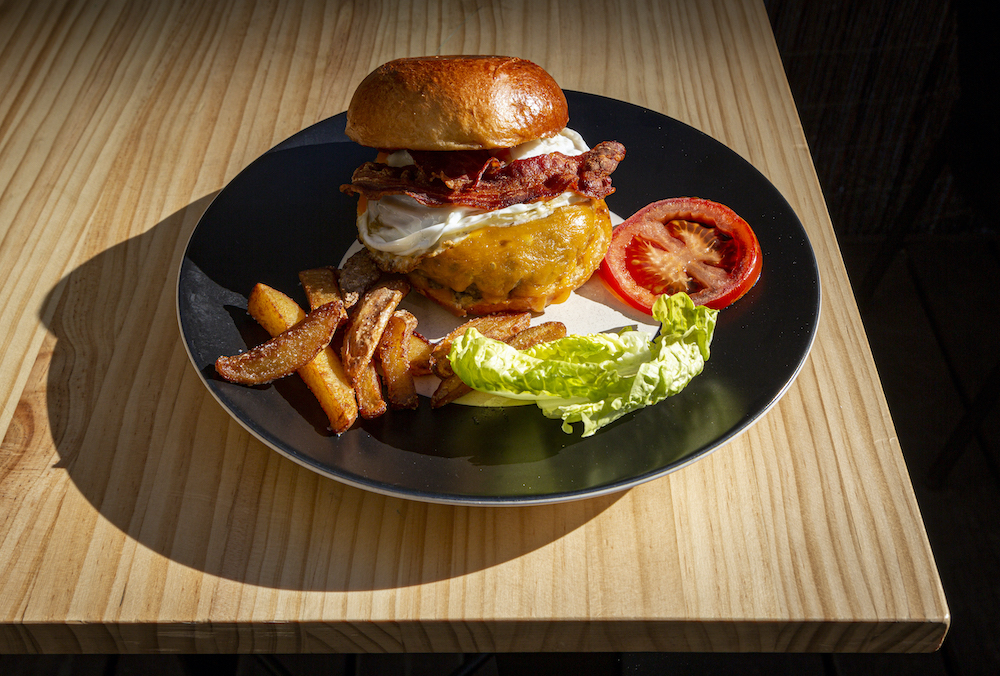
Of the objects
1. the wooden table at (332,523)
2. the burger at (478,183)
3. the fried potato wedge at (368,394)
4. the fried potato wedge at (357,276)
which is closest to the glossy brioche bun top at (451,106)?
the burger at (478,183)

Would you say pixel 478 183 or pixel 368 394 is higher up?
pixel 478 183

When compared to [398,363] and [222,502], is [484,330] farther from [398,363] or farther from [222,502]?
[222,502]

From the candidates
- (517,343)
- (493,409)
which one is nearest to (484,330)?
(517,343)

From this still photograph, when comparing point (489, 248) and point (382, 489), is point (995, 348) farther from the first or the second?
point (382, 489)

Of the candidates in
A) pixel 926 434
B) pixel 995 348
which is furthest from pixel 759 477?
pixel 995 348

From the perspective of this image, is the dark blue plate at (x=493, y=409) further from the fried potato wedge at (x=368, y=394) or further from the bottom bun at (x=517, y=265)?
the bottom bun at (x=517, y=265)

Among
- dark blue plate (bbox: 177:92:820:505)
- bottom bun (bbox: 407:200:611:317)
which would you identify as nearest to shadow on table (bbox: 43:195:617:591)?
dark blue plate (bbox: 177:92:820:505)
